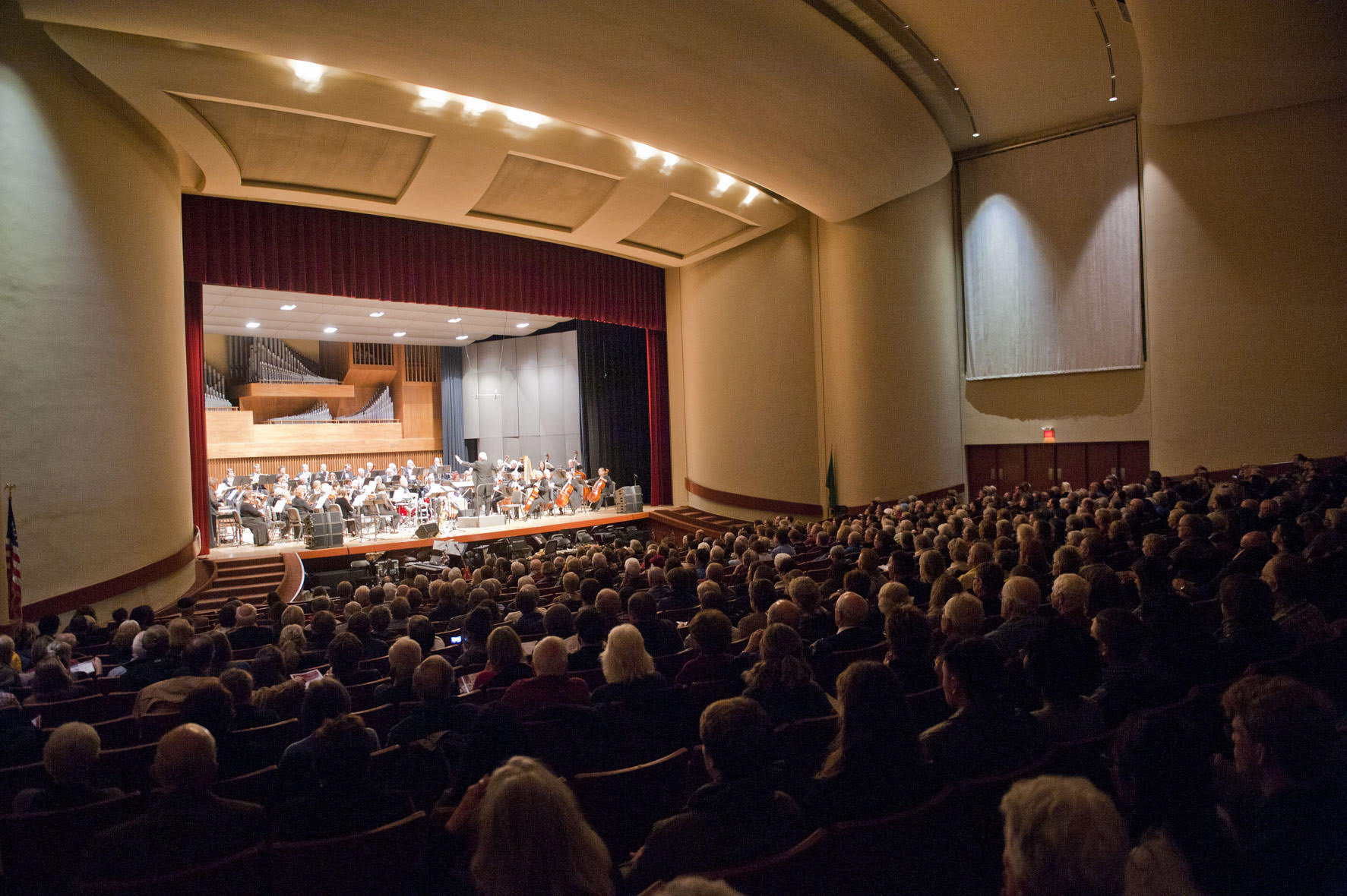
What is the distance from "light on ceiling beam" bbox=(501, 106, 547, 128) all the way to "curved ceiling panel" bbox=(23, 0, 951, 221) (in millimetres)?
589

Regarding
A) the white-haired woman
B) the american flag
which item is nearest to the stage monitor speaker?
the american flag

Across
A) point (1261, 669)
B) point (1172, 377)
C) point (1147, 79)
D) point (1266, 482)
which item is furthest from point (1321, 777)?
point (1172, 377)

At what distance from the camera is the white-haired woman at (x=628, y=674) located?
9.55 ft

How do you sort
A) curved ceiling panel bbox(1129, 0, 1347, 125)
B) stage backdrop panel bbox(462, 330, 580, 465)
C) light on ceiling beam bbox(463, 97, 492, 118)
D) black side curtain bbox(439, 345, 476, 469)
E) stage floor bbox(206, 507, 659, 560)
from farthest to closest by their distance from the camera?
black side curtain bbox(439, 345, 476, 469) → stage backdrop panel bbox(462, 330, 580, 465) → stage floor bbox(206, 507, 659, 560) → light on ceiling beam bbox(463, 97, 492, 118) → curved ceiling panel bbox(1129, 0, 1347, 125)

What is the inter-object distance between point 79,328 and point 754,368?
9.36 m

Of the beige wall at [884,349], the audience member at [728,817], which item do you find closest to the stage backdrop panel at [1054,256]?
the beige wall at [884,349]

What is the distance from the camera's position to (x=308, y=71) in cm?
787

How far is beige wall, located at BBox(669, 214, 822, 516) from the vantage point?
13.1 metres

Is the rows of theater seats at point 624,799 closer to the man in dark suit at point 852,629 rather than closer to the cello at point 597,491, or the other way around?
the man in dark suit at point 852,629

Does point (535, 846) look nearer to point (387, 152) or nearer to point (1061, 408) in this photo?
point (387, 152)

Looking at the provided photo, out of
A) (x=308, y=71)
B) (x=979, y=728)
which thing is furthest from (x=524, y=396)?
(x=979, y=728)

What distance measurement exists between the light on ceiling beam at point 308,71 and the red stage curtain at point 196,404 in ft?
13.7

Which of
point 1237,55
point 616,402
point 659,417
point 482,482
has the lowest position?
point 482,482

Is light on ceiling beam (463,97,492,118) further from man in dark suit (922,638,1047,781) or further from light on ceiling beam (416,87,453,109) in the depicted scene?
man in dark suit (922,638,1047,781)
